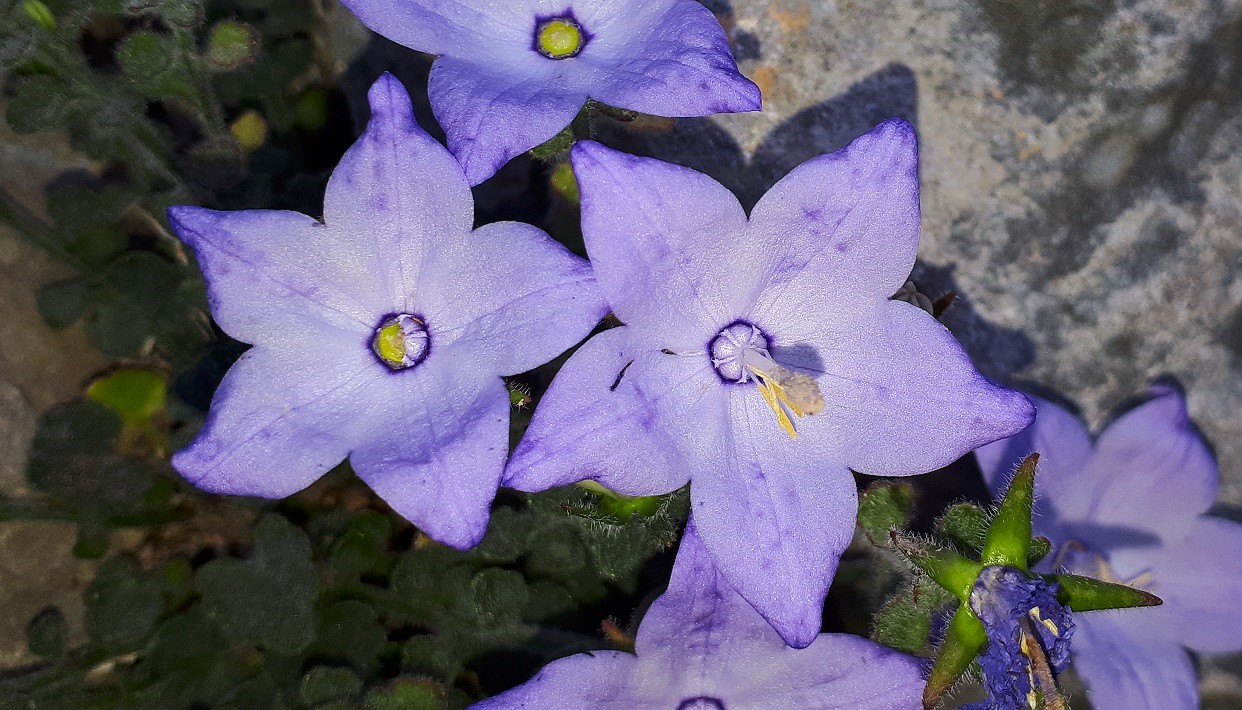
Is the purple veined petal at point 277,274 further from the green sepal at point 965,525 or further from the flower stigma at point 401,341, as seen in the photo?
the green sepal at point 965,525

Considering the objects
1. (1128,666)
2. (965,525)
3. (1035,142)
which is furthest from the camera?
(1035,142)

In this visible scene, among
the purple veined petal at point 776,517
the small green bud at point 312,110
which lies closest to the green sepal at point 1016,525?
the purple veined petal at point 776,517

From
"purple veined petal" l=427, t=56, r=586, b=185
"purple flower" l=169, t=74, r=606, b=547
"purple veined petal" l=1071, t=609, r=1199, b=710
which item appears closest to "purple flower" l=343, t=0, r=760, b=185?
"purple veined petal" l=427, t=56, r=586, b=185

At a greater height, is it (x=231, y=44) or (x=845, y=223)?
(x=845, y=223)

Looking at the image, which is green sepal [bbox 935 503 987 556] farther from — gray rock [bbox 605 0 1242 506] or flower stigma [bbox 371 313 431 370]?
flower stigma [bbox 371 313 431 370]

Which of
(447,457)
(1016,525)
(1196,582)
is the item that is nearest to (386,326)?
(447,457)

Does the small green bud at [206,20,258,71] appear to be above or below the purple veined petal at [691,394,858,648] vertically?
above

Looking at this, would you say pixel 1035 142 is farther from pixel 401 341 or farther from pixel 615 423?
pixel 401 341
